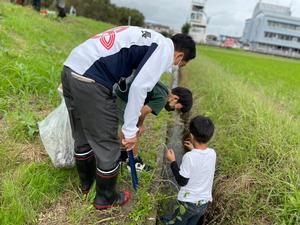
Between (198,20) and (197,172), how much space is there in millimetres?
80264

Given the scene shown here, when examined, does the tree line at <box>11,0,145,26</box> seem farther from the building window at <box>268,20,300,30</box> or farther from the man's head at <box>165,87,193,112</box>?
the building window at <box>268,20,300,30</box>

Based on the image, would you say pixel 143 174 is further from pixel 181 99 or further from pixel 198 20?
pixel 198 20

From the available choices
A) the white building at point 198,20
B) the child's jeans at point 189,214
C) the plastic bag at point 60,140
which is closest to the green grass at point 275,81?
the child's jeans at point 189,214

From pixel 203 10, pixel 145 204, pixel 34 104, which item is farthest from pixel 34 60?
pixel 203 10

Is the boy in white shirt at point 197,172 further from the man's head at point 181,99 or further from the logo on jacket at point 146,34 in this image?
the logo on jacket at point 146,34

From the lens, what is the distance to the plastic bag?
9.19 ft

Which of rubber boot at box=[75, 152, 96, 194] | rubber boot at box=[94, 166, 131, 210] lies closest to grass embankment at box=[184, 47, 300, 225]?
rubber boot at box=[94, 166, 131, 210]

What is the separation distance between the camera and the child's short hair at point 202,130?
2.85 meters

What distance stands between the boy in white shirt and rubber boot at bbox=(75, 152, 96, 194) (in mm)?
766

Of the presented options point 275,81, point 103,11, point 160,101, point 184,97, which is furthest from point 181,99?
point 103,11

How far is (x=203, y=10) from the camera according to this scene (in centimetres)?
8188

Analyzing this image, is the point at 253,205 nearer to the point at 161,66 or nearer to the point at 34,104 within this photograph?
the point at 161,66

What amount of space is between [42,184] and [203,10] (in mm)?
84977

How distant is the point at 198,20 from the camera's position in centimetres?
7869
